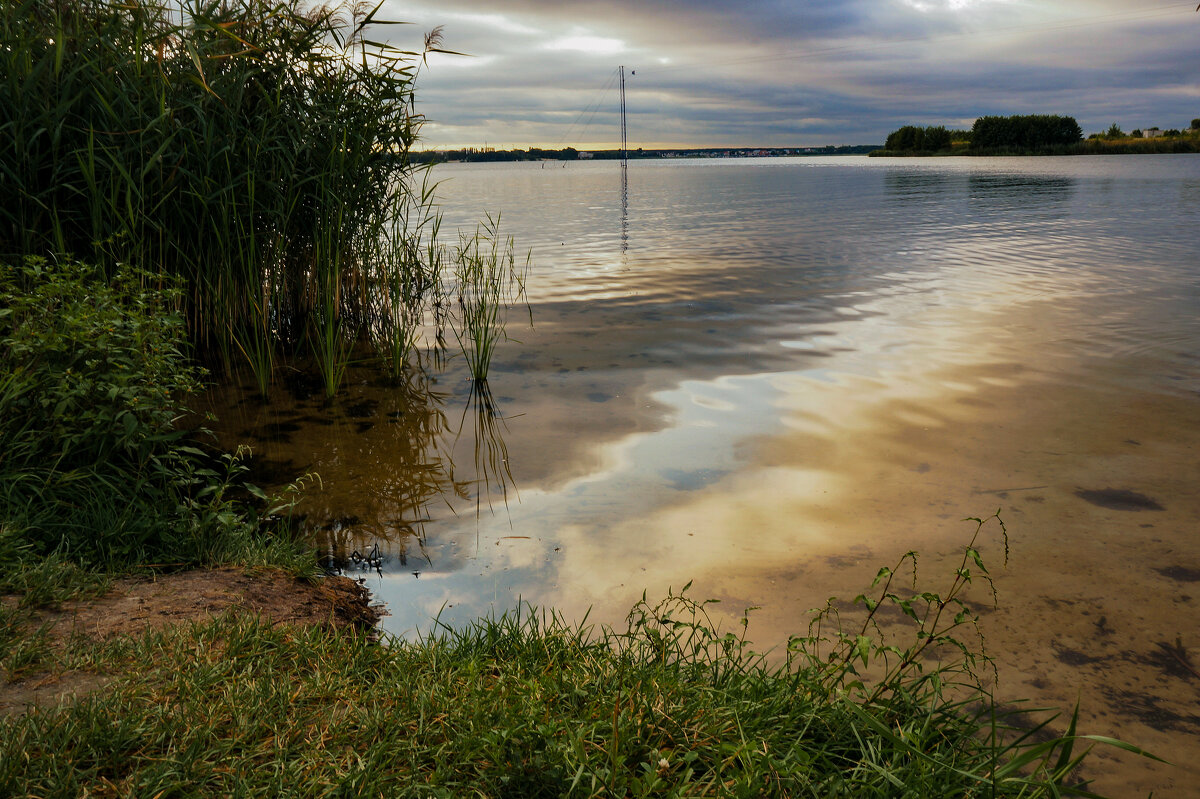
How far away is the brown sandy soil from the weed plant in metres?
0.11

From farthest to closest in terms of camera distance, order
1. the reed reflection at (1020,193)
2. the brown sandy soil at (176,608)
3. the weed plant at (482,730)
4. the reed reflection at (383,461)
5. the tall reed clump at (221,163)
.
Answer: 1. the reed reflection at (1020,193)
2. the tall reed clump at (221,163)
3. the reed reflection at (383,461)
4. the brown sandy soil at (176,608)
5. the weed plant at (482,730)

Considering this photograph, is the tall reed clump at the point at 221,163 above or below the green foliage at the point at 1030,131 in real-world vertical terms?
below

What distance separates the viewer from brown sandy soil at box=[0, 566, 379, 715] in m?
2.34

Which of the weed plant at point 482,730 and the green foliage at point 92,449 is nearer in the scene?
the weed plant at point 482,730

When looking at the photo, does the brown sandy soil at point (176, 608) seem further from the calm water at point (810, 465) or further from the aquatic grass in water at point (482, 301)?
the aquatic grass in water at point (482, 301)

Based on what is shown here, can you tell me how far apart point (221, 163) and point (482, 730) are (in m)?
5.60

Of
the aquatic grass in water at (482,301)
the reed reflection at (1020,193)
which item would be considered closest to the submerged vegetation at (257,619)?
the aquatic grass in water at (482,301)

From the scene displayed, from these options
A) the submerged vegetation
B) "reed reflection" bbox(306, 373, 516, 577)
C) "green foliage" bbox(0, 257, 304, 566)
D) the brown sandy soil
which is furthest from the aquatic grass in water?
the brown sandy soil

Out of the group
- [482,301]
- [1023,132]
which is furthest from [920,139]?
[482,301]

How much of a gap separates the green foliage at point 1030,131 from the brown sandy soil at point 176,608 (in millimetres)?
104736

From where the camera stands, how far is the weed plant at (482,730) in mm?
1971

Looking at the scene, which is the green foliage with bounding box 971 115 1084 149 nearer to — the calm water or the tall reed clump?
the calm water

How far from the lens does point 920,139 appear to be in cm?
10606

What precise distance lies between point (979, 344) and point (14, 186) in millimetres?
8697
